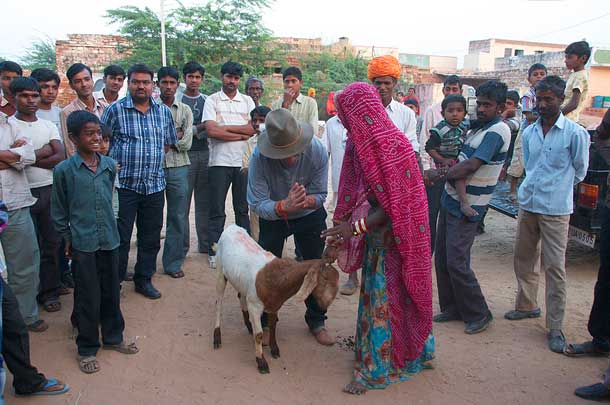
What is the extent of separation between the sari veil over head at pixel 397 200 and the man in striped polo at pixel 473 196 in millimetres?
956

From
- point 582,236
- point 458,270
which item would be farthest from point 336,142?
point 582,236

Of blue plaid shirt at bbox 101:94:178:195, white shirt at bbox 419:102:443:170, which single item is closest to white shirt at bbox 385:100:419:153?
white shirt at bbox 419:102:443:170

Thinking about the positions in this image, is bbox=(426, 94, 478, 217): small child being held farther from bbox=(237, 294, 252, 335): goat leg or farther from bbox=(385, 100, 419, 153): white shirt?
bbox=(237, 294, 252, 335): goat leg

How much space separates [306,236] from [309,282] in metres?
0.88

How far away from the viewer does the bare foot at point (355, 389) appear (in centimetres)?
317

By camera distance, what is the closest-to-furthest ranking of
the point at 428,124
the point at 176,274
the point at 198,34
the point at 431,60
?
1. the point at 176,274
2. the point at 428,124
3. the point at 198,34
4. the point at 431,60

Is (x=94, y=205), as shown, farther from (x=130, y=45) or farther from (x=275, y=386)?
(x=130, y=45)

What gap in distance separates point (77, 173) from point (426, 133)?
402cm

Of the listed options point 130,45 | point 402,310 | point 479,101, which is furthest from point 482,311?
point 130,45

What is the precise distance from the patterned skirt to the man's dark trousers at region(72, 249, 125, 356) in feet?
6.43

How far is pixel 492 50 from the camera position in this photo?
33.8 m

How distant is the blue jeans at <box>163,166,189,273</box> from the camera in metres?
5.08

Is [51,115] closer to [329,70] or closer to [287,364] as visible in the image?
[287,364]

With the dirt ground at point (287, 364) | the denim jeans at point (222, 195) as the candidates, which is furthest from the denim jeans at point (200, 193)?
the dirt ground at point (287, 364)
